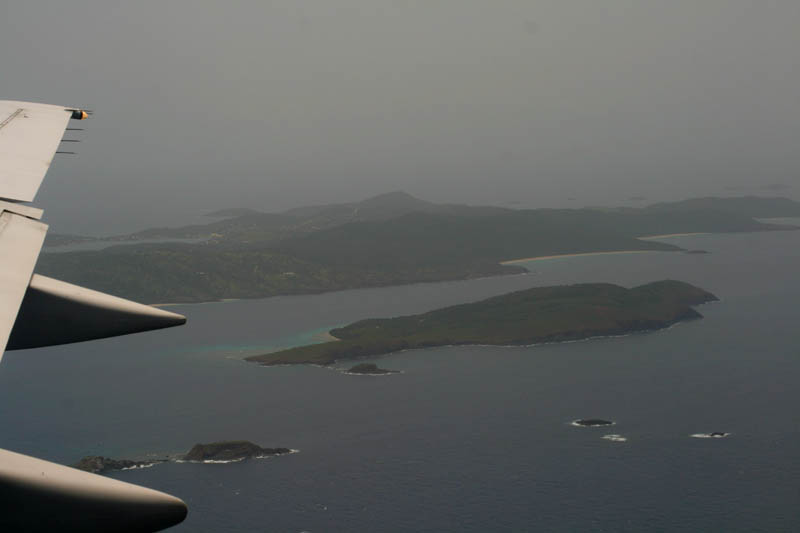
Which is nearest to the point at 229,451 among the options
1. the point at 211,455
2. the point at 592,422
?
the point at 211,455

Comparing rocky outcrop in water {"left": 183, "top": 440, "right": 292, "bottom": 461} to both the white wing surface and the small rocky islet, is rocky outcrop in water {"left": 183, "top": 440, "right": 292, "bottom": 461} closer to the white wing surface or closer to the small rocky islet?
the small rocky islet

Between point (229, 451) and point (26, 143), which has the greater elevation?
point (26, 143)

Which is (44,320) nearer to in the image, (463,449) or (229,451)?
(463,449)

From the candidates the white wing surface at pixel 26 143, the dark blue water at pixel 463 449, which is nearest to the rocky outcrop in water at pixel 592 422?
the dark blue water at pixel 463 449

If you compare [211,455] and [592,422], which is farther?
[592,422]

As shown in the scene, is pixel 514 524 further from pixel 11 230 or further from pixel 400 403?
pixel 11 230

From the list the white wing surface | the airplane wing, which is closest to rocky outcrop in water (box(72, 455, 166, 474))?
the white wing surface

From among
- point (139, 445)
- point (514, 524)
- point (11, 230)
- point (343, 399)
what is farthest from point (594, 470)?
point (11, 230)
